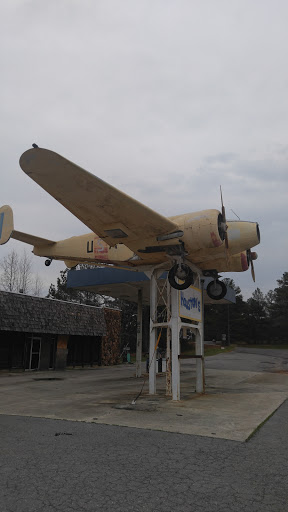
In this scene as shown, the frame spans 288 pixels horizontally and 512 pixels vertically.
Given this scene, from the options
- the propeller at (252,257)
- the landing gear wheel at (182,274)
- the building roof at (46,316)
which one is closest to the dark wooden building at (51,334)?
the building roof at (46,316)

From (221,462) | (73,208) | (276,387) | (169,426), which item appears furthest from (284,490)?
(276,387)

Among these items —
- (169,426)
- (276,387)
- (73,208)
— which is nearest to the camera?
(169,426)

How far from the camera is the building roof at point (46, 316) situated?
21.5 m

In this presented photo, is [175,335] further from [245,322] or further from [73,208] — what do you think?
[245,322]

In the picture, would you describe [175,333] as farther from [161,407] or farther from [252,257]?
[252,257]

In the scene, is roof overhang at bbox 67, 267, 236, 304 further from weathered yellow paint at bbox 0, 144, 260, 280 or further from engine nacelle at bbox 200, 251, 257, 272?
weathered yellow paint at bbox 0, 144, 260, 280

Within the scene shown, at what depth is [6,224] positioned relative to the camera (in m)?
10.8

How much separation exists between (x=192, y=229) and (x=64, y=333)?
1697 centimetres

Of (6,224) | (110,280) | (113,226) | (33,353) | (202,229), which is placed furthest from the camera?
(33,353)

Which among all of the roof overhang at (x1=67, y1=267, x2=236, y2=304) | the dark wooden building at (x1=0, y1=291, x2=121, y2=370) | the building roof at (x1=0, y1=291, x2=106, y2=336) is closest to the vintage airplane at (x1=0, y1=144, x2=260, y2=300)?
the roof overhang at (x1=67, y1=267, x2=236, y2=304)

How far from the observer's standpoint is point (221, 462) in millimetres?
5137

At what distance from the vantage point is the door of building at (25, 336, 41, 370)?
2370 centimetres

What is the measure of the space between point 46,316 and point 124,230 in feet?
49.9

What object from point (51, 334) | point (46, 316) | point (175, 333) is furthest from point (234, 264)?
point (51, 334)
